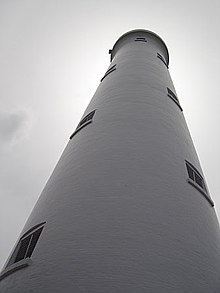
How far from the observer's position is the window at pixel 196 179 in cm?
689

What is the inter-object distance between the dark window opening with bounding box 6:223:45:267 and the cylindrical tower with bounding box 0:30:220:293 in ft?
0.09

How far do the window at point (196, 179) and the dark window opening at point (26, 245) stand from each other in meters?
3.21

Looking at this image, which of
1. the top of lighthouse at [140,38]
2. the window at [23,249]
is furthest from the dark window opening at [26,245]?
the top of lighthouse at [140,38]

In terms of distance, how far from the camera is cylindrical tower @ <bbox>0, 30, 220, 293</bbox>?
4371mm

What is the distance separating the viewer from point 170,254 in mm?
4723

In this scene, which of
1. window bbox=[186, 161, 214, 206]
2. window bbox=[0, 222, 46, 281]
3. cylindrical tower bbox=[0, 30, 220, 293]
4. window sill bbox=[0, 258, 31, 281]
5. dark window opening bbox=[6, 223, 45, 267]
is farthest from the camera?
window bbox=[186, 161, 214, 206]

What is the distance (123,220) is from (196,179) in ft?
9.81

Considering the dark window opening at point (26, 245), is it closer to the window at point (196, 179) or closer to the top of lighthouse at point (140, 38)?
the window at point (196, 179)

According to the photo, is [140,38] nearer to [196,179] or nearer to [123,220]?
[196,179]

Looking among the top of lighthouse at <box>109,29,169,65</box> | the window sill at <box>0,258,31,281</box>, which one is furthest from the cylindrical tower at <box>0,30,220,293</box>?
the top of lighthouse at <box>109,29,169,65</box>

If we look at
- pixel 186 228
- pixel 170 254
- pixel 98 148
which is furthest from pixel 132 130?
pixel 170 254

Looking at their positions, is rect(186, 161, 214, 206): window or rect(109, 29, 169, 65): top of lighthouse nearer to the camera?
rect(186, 161, 214, 206): window

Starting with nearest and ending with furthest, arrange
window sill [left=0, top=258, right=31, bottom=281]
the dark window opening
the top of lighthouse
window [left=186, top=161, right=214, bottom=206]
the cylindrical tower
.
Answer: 1. the cylindrical tower
2. window sill [left=0, top=258, right=31, bottom=281]
3. the dark window opening
4. window [left=186, top=161, right=214, bottom=206]
5. the top of lighthouse

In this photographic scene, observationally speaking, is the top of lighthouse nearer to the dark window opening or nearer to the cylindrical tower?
the cylindrical tower
